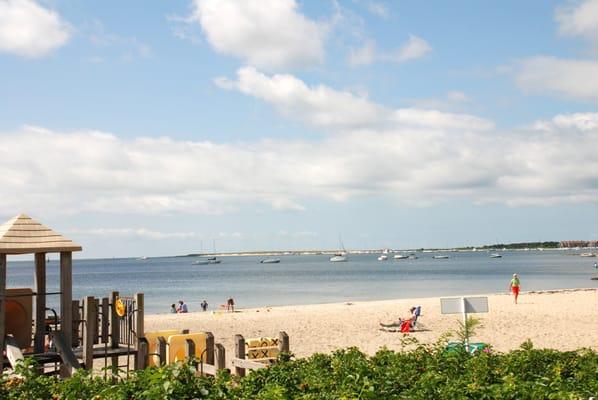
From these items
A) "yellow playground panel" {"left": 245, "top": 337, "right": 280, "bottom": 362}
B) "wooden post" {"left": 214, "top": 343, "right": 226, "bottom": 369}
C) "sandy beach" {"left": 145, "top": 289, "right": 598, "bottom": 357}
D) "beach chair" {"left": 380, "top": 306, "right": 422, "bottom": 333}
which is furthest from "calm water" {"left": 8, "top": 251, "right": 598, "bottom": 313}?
"wooden post" {"left": 214, "top": 343, "right": 226, "bottom": 369}

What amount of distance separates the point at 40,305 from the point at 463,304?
8.36 metres

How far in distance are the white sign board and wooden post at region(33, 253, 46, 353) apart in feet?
25.6

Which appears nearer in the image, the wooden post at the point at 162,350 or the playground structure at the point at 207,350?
the playground structure at the point at 207,350

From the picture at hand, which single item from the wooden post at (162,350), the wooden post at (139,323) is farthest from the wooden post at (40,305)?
the wooden post at (162,350)

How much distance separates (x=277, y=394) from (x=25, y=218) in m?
7.97

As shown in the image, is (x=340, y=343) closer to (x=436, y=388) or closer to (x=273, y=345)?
(x=273, y=345)

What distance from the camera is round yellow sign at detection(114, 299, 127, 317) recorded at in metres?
12.6

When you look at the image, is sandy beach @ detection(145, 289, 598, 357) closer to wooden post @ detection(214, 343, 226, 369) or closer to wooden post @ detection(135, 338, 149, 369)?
wooden post @ detection(135, 338, 149, 369)

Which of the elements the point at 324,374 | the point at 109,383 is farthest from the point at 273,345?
the point at 109,383

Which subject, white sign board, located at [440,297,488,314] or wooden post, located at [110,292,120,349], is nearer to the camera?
white sign board, located at [440,297,488,314]

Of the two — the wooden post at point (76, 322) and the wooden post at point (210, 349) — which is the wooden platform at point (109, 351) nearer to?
the wooden post at point (76, 322)

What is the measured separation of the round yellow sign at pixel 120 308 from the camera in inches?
496

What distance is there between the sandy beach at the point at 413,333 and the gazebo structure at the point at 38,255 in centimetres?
845

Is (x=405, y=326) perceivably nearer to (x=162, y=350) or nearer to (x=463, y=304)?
(x=463, y=304)
